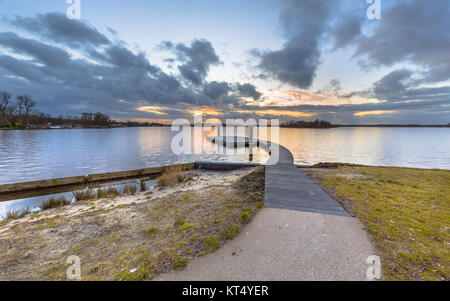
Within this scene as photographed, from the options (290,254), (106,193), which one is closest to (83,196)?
(106,193)

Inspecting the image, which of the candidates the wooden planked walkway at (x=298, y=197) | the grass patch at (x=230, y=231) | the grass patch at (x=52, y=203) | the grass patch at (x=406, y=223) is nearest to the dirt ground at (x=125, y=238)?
the grass patch at (x=230, y=231)

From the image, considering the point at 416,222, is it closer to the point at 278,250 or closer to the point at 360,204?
the point at 360,204

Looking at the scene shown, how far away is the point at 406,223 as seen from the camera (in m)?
4.08

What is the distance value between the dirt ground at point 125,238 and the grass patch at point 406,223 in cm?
258

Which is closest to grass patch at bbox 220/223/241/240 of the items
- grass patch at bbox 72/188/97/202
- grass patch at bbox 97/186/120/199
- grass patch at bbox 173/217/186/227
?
grass patch at bbox 173/217/186/227

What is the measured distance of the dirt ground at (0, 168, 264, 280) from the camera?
292 centimetres

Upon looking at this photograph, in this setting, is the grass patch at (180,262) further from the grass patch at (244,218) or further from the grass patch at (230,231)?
the grass patch at (244,218)

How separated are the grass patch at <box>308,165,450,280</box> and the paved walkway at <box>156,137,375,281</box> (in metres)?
0.32

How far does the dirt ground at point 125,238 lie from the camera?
2918 millimetres

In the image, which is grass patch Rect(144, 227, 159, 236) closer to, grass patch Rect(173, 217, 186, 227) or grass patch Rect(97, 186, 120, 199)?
grass patch Rect(173, 217, 186, 227)

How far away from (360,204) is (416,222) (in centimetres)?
119

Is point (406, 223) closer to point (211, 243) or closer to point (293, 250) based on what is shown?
point (293, 250)

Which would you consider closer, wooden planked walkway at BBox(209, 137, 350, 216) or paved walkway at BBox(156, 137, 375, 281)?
paved walkway at BBox(156, 137, 375, 281)
